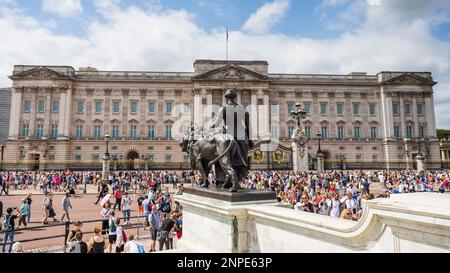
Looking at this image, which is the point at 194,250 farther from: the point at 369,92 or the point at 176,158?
the point at 369,92

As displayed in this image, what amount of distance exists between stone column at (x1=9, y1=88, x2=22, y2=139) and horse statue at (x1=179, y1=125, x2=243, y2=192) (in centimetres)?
5346

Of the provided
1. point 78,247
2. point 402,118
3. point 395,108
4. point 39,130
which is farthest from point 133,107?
point 402,118

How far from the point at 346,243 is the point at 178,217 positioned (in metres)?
7.53

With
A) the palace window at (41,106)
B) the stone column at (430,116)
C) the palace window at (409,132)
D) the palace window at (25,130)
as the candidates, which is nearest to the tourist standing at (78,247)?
the palace window at (25,130)

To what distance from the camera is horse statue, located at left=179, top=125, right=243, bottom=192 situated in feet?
18.6

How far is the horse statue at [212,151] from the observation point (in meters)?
5.66

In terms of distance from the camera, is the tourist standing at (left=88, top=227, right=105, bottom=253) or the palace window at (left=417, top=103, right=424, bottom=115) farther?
the palace window at (left=417, top=103, right=424, bottom=115)

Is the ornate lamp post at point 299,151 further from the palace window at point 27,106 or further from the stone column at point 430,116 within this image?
the palace window at point 27,106

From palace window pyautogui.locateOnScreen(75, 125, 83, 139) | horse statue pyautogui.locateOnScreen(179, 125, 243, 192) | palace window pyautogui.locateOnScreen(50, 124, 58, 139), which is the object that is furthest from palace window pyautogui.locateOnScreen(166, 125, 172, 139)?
horse statue pyautogui.locateOnScreen(179, 125, 243, 192)

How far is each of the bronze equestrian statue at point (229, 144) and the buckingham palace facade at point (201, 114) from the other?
4008cm

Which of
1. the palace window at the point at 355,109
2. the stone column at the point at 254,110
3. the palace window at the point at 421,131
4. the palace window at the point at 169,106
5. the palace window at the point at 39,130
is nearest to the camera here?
the palace window at the point at 39,130

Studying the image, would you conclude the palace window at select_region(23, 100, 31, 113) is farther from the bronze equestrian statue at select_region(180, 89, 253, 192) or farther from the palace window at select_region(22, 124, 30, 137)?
the bronze equestrian statue at select_region(180, 89, 253, 192)

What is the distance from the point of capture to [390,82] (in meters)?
55.4

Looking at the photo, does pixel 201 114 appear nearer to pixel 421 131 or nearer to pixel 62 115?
pixel 62 115
